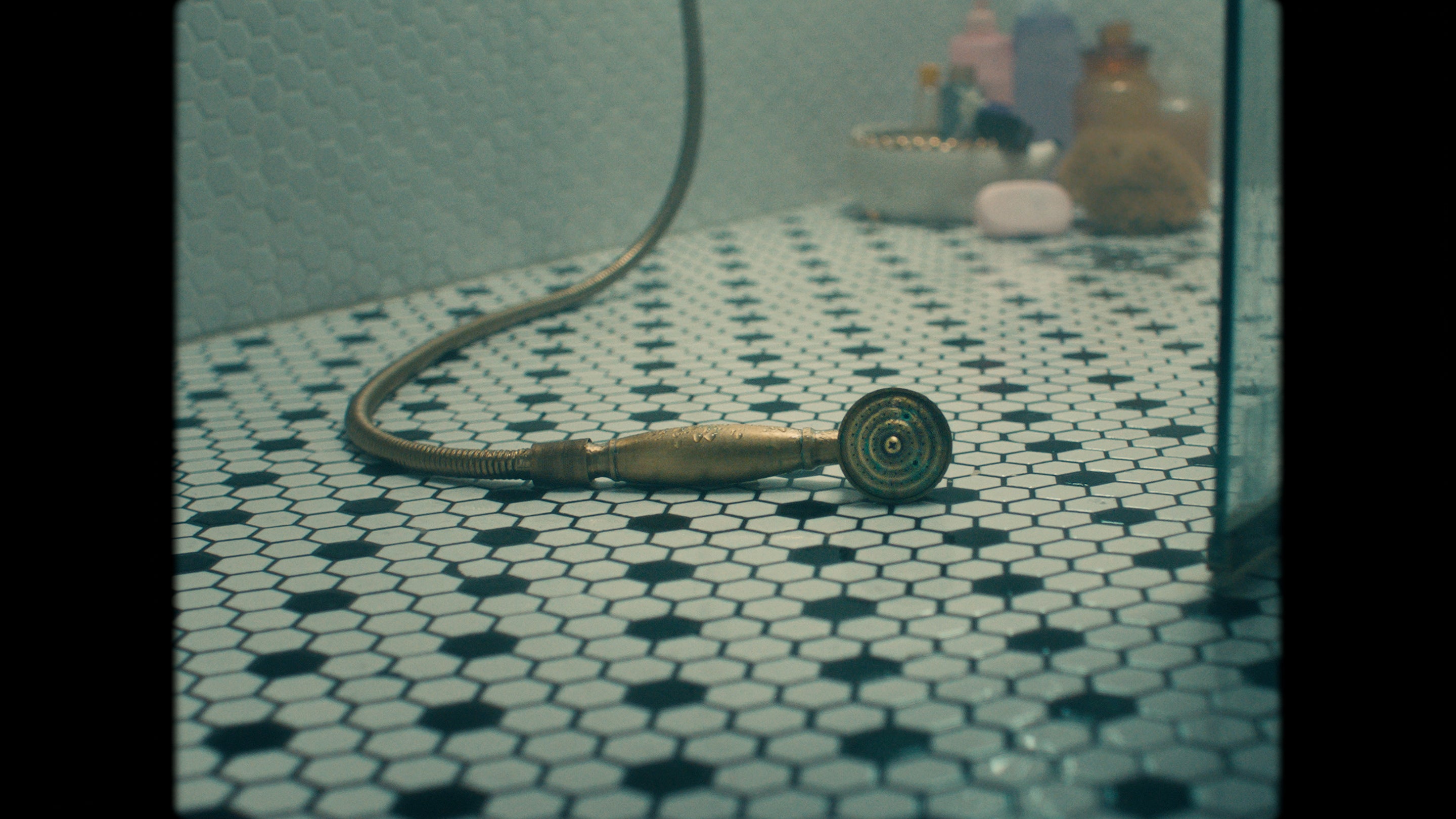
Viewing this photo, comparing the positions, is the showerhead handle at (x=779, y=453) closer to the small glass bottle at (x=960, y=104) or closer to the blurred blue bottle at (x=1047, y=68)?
the small glass bottle at (x=960, y=104)

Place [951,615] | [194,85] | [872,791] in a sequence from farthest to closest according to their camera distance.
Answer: [194,85] < [951,615] < [872,791]

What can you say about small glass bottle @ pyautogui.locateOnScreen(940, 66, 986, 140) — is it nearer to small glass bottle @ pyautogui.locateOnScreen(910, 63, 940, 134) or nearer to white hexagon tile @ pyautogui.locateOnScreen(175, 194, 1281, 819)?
small glass bottle @ pyautogui.locateOnScreen(910, 63, 940, 134)

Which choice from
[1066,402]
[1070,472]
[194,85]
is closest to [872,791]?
[1070,472]

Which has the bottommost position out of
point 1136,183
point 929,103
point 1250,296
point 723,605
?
point 723,605

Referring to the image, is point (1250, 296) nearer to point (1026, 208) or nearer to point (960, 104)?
point (1026, 208)

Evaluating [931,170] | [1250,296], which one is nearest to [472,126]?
[931,170]

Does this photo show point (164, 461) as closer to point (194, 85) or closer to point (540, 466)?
point (540, 466)
